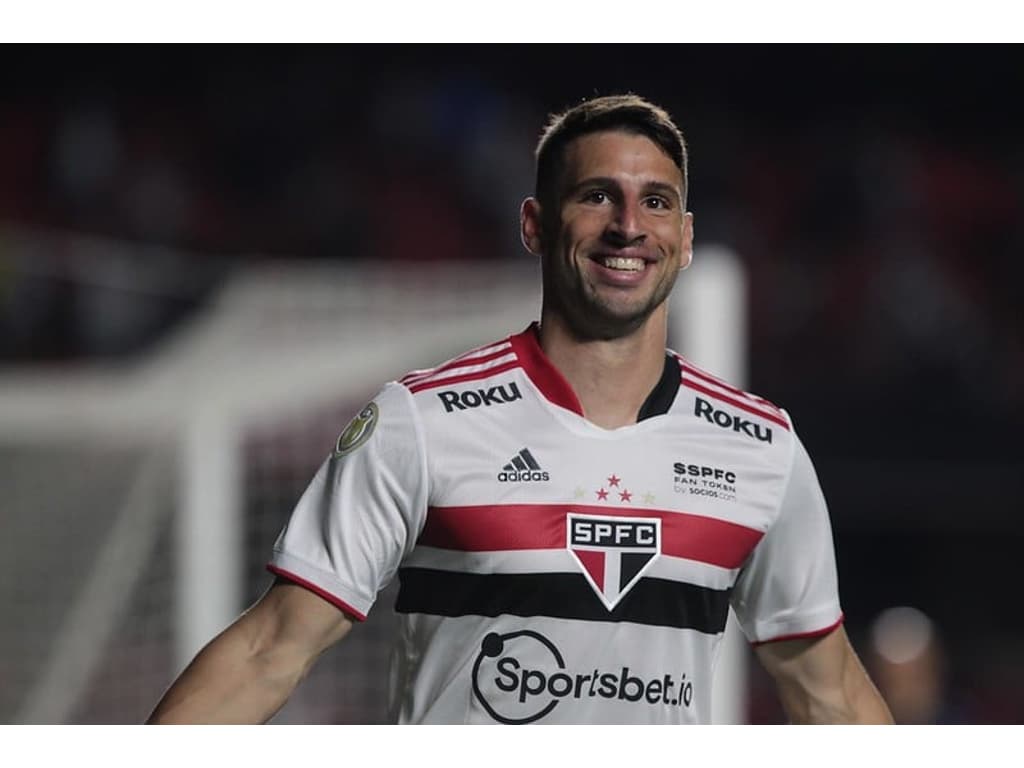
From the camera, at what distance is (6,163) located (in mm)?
11242

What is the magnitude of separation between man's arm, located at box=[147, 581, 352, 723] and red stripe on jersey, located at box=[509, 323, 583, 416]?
1.61ft

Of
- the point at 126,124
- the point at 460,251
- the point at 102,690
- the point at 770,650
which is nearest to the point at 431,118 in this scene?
the point at 460,251

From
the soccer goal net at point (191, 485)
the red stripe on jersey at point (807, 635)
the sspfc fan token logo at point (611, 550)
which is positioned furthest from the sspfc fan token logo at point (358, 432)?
the soccer goal net at point (191, 485)

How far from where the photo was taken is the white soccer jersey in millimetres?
2617

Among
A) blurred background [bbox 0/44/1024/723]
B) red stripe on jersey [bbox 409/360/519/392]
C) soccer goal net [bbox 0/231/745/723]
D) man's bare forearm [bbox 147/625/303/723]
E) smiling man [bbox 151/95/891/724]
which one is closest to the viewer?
man's bare forearm [bbox 147/625/303/723]

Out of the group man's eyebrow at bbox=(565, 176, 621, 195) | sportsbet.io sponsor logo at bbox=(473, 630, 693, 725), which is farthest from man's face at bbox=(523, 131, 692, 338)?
sportsbet.io sponsor logo at bbox=(473, 630, 693, 725)

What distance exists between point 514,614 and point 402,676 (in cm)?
24

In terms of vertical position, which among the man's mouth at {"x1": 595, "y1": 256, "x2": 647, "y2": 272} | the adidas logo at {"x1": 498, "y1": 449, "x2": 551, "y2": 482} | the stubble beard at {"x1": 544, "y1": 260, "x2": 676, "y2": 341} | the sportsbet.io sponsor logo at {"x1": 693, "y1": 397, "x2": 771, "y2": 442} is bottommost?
the adidas logo at {"x1": 498, "y1": 449, "x2": 551, "y2": 482}

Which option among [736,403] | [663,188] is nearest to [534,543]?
[736,403]

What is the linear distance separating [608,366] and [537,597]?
400 mm

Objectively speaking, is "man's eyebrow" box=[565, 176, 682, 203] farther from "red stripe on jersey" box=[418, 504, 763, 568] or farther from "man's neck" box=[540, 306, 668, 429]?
"red stripe on jersey" box=[418, 504, 763, 568]

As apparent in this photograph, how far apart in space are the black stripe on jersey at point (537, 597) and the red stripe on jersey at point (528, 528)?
0.05 m

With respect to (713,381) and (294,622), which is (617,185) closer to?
(713,381)

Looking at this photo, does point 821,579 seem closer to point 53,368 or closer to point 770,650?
point 770,650
